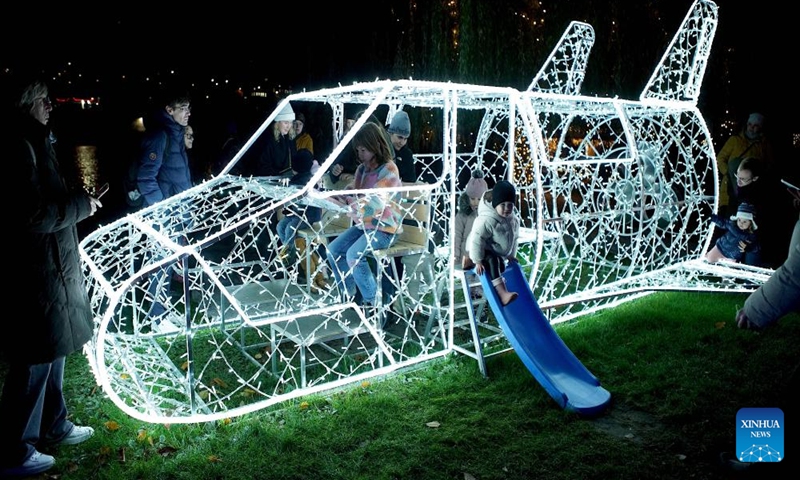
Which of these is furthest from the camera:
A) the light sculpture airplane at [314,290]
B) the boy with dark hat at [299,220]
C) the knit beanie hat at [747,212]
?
the knit beanie hat at [747,212]

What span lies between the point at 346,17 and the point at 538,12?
4.27 metres

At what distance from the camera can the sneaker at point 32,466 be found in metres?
3.16

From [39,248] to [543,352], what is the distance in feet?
10.4

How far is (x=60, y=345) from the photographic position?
312cm

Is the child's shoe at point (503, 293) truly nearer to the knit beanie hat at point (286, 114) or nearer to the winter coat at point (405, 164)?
the winter coat at point (405, 164)

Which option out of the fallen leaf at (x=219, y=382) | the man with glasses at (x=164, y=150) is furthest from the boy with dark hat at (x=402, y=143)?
the fallen leaf at (x=219, y=382)

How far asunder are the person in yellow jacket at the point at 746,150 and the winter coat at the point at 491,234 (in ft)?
11.6

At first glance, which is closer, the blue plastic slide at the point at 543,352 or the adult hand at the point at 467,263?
the blue plastic slide at the point at 543,352

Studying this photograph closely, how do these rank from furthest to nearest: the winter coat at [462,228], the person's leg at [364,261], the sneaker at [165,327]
Result: the winter coat at [462,228] < the sneaker at [165,327] < the person's leg at [364,261]

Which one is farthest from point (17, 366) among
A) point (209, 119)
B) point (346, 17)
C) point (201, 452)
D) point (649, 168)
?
point (209, 119)

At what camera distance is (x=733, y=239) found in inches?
241

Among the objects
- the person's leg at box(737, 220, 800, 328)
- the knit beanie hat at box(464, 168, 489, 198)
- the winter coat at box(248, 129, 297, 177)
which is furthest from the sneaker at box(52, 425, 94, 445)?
the person's leg at box(737, 220, 800, 328)

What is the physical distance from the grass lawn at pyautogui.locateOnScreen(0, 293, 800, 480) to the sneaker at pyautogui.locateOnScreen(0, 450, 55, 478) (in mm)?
57

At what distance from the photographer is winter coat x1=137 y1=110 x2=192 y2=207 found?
5.46 meters
